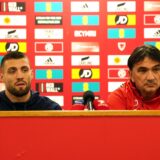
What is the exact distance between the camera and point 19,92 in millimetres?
2076

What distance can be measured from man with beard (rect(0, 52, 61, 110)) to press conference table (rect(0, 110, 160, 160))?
2.89ft

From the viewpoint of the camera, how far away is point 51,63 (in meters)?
2.98

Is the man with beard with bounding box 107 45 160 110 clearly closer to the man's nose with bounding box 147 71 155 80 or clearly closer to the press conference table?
the man's nose with bounding box 147 71 155 80

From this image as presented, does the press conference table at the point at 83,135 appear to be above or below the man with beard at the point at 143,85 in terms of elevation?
below

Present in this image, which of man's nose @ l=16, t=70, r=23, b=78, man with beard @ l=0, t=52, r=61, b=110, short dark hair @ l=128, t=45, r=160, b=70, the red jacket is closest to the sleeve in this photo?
the red jacket

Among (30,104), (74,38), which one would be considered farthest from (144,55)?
(74,38)

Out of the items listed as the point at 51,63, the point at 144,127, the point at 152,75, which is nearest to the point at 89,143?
the point at 144,127

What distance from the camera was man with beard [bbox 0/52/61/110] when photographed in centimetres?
207

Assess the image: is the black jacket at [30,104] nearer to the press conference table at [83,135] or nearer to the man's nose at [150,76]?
the man's nose at [150,76]

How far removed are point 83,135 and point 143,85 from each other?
2.22 ft

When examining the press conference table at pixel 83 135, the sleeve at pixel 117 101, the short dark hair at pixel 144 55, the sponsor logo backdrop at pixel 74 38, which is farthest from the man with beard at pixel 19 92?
the press conference table at pixel 83 135

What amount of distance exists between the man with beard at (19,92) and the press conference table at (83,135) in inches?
34.7

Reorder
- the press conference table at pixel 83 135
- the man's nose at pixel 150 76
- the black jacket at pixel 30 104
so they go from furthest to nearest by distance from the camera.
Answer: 1. the black jacket at pixel 30 104
2. the man's nose at pixel 150 76
3. the press conference table at pixel 83 135

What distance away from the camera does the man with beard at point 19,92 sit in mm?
2074
